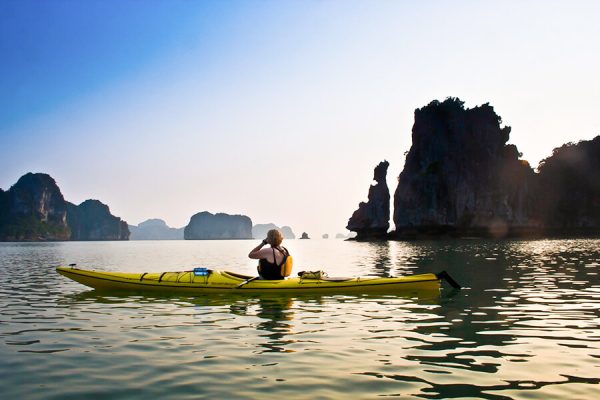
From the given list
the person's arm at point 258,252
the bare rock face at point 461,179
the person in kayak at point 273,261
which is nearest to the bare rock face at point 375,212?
the bare rock face at point 461,179

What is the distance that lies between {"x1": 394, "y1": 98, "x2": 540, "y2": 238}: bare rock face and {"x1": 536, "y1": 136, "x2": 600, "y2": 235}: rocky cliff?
376 inches

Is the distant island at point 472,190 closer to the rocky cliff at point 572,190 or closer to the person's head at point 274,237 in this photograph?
the rocky cliff at point 572,190

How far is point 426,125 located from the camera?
108m

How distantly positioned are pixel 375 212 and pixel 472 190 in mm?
21378

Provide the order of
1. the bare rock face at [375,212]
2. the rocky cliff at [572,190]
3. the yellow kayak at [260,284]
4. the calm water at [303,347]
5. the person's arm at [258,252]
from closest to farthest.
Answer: the calm water at [303,347] < the person's arm at [258,252] < the yellow kayak at [260,284] < the bare rock face at [375,212] < the rocky cliff at [572,190]

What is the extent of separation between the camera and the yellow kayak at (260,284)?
1447cm

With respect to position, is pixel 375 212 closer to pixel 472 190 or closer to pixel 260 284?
pixel 472 190

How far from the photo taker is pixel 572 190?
118m

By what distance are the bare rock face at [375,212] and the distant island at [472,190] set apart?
226 millimetres

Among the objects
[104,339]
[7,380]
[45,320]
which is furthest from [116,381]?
[45,320]

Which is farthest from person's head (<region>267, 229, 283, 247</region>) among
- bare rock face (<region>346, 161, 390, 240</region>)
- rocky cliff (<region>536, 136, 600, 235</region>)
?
rocky cliff (<region>536, 136, 600, 235</region>)

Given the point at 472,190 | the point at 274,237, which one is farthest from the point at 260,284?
the point at 472,190

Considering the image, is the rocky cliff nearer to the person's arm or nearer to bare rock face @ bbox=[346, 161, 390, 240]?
bare rock face @ bbox=[346, 161, 390, 240]

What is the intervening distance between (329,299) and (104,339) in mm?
6944
